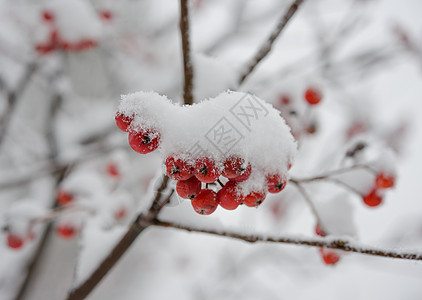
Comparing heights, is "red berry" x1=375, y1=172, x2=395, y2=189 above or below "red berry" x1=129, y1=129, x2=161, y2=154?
below

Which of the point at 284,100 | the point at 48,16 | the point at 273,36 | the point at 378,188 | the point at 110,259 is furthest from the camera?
the point at 48,16

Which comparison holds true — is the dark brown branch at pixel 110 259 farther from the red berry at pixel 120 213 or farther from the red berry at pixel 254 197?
the red berry at pixel 120 213

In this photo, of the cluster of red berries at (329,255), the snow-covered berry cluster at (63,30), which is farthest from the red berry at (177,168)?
the snow-covered berry cluster at (63,30)

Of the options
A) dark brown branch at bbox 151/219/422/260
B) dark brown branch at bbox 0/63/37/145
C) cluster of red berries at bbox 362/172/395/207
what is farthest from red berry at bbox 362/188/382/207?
dark brown branch at bbox 0/63/37/145

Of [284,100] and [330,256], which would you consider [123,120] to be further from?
[284,100]

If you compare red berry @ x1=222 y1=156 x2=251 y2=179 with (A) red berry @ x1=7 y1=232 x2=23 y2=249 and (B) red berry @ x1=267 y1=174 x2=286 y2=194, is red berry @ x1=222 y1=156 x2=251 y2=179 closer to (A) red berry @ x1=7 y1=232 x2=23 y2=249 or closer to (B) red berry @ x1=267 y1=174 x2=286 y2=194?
(B) red berry @ x1=267 y1=174 x2=286 y2=194

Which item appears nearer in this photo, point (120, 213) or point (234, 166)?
point (234, 166)

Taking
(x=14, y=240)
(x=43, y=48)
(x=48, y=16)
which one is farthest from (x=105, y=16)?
(x=14, y=240)

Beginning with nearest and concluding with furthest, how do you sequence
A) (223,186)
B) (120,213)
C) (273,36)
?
1. (223,186)
2. (273,36)
3. (120,213)
